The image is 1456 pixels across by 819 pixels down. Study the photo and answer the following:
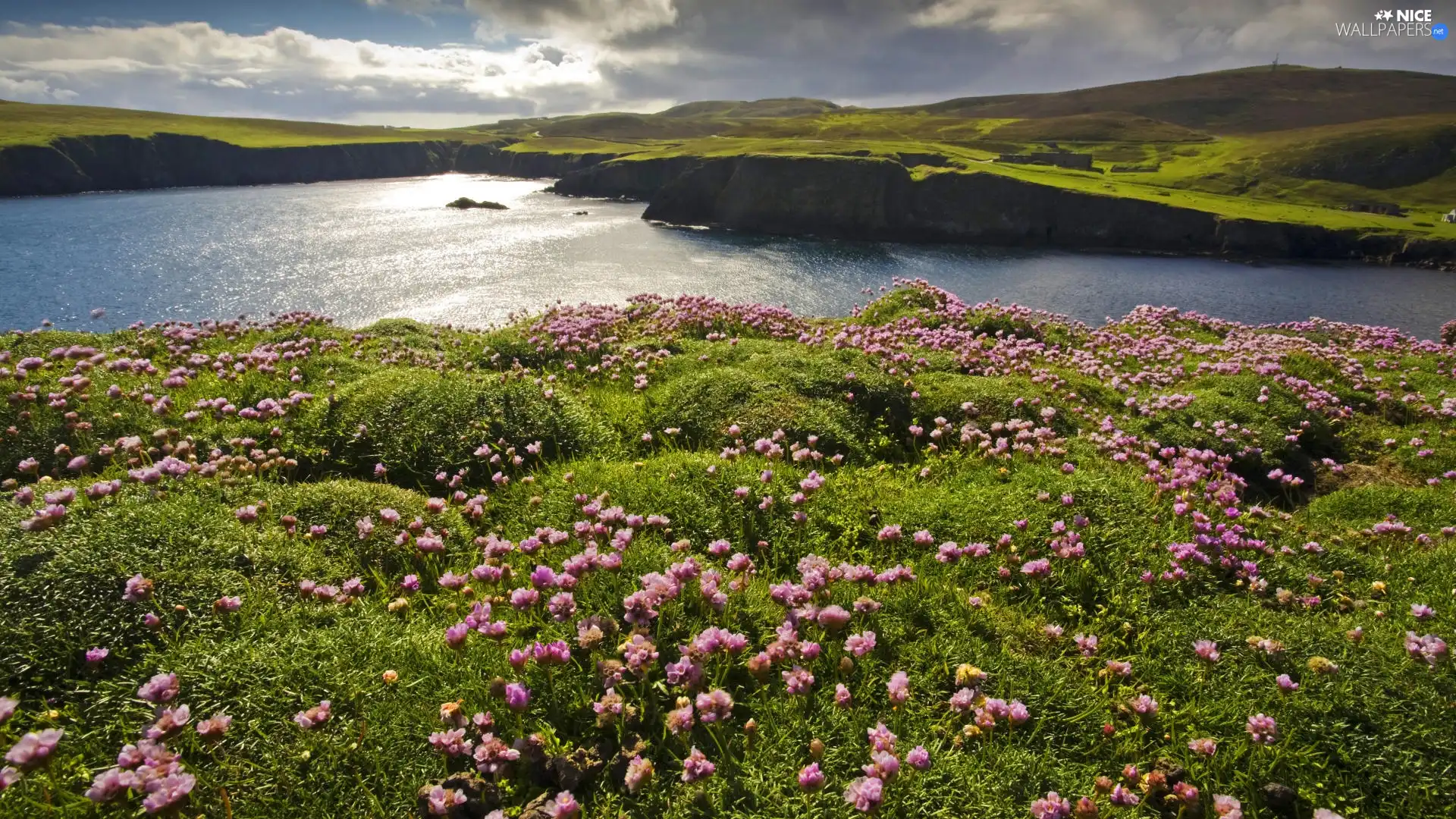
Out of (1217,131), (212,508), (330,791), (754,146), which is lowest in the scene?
(330,791)

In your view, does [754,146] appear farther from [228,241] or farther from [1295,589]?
[1295,589]

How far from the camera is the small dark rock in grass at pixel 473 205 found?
9938 cm

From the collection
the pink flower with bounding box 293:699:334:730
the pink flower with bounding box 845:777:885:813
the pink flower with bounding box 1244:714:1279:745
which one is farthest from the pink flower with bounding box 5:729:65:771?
the pink flower with bounding box 1244:714:1279:745

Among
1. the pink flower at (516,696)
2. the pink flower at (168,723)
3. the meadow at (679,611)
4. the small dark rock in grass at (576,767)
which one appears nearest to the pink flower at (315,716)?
the meadow at (679,611)

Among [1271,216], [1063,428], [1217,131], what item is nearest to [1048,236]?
[1271,216]

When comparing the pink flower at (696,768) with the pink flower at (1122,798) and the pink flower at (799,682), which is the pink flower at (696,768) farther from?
the pink flower at (1122,798)

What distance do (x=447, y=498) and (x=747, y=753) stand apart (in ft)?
16.9

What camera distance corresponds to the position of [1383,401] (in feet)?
45.1

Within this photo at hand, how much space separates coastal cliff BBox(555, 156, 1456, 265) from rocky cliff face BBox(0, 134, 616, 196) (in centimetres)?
6571

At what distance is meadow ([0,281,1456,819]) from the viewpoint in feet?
12.7

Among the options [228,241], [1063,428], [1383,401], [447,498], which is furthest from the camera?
[228,241]

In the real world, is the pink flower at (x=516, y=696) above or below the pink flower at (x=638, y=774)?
above

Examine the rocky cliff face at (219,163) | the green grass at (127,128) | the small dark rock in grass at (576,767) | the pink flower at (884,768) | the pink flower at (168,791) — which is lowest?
the small dark rock in grass at (576,767)

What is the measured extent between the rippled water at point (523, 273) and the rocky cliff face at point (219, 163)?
4159 centimetres
